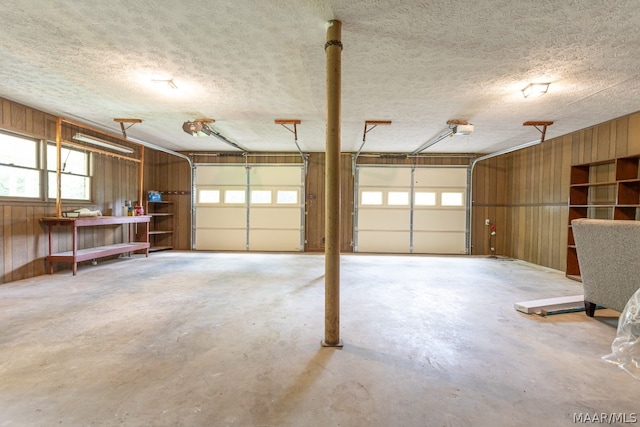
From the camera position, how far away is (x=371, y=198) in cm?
722

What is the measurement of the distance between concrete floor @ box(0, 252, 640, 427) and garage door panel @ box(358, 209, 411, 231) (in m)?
3.51

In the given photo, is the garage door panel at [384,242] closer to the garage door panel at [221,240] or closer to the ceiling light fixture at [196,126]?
Answer: the garage door panel at [221,240]

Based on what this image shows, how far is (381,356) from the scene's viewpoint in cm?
201

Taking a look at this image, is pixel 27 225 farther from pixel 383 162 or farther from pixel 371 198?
pixel 383 162

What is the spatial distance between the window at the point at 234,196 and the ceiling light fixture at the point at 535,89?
6.14 metres

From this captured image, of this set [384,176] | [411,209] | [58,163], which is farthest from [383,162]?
[58,163]

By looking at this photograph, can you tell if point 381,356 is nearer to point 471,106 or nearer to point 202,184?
point 471,106

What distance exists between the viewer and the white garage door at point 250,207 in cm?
731

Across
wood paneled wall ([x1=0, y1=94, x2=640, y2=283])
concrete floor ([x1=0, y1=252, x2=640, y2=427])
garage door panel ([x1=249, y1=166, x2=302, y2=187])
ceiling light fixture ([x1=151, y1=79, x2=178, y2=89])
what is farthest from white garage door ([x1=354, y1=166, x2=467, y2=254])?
ceiling light fixture ([x1=151, y1=79, x2=178, y2=89])

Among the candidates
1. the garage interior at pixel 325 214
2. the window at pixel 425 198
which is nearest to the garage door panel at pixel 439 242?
the garage interior at pixel 325 214

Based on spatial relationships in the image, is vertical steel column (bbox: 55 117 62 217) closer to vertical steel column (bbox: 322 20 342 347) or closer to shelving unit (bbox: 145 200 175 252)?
shelving unit (bbox: 145 200 175 252)

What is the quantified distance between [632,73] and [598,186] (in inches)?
90.0

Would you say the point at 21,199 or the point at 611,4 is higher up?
the point at 611,4

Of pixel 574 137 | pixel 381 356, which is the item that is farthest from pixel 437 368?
pixel 574 137
